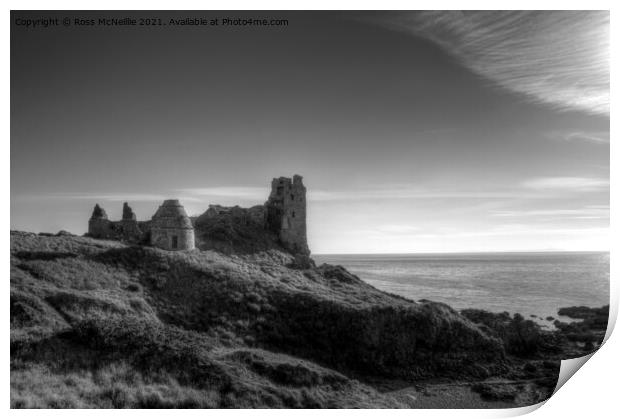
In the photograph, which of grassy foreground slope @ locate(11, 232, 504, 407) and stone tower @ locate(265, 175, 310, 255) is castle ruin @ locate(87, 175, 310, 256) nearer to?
stone tower @ locate(265, 175, 310, 255)

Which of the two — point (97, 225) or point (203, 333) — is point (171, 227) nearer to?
point (97, 225)

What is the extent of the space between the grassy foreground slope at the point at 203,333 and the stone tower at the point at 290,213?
3.50 meters

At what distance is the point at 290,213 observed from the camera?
2389 cm

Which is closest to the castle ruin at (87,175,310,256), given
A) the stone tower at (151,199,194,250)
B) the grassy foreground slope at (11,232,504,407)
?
the stone tower at (151,199,194,250)

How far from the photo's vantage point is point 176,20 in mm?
11578

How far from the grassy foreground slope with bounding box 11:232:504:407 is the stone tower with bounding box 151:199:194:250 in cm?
84

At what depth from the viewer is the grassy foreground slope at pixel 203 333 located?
10.5 m

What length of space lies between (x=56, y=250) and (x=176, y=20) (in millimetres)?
9670

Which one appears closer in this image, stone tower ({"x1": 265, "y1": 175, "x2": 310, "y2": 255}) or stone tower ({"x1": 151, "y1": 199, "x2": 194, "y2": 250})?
stone tower ({"x1": 151, "y1": 199, "x2": 194, "y2": 250})

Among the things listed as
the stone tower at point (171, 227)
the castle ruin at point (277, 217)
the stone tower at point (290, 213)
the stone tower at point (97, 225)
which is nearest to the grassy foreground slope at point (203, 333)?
the stone tower at point (171, 227)

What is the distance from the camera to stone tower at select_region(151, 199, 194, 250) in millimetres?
17312

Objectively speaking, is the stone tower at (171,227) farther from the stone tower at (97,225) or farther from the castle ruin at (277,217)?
the stone tower at (97,225)

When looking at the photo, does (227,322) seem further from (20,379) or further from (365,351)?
(20,379)
